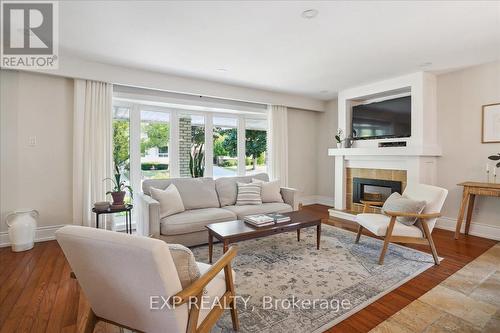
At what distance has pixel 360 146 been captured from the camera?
16.0 feet

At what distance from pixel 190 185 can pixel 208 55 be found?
73.3 inches

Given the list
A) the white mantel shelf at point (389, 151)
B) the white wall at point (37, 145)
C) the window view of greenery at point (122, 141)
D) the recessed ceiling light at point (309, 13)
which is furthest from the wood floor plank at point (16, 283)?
the white mantel shelf at point (389, 151)

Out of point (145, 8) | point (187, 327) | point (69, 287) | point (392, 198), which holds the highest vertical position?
point (145, 8)

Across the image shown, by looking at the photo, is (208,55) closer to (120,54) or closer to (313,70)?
(120,54)

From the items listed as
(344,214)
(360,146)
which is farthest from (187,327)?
(360,146)

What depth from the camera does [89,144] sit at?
11.8ft

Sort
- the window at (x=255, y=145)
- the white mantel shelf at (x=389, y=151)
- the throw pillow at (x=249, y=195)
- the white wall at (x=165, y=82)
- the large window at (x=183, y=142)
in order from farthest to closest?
the window at (x=255, y=145), the large window at (x=183, y=142), the throw pillow at (x=249, y=195), the white mantel shelf at (x=389, y=151), the white wall at (x=165, y=82)

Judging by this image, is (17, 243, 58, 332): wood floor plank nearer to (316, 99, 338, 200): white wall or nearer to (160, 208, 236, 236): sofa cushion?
(160, 208, 236, 236): sofa cushion

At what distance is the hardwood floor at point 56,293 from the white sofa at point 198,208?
960mm

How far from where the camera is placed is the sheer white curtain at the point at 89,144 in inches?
139

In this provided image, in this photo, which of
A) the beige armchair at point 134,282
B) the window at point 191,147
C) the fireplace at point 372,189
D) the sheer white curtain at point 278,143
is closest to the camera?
the beige armchair at point 134,282

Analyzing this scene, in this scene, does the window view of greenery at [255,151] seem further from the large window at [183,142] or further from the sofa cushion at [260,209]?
the sofa cushion at [260,209]

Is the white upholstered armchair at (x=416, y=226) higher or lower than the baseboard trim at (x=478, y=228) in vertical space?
higher

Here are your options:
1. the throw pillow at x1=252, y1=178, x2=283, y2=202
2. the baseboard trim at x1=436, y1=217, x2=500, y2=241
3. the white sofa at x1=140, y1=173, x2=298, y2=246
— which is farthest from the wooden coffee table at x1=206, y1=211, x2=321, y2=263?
the baseboard trim at x1=436, y1=217, x2=500, y2=241
